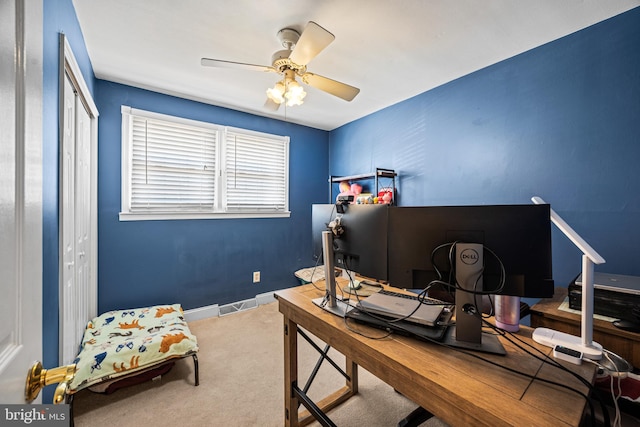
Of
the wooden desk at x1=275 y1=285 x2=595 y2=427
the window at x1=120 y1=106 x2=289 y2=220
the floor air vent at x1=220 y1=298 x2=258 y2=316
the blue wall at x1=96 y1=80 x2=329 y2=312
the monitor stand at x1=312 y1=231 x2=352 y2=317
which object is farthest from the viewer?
the floor air vent at x1=220 y1=298 x2=258 y2=316

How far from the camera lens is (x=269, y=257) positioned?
363 centimetres

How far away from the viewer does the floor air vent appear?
322 centimetres

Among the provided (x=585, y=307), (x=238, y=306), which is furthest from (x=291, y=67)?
(x=238, y=306)

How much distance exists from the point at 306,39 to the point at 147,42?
1408 millimetres

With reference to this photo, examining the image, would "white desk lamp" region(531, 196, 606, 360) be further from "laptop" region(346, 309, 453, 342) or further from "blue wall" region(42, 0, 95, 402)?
"blue wall" region(42, 0, 95, 402)

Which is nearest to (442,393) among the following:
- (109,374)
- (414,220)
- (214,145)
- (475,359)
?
(475,359)

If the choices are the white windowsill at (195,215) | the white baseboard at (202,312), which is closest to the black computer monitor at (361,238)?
the white baseboard at (202,312)

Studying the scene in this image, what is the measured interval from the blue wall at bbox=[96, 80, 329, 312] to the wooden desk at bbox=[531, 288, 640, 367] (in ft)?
9.48

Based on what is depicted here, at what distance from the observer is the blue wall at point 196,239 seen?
260 cm

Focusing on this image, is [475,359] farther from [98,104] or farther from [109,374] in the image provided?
[98,104]

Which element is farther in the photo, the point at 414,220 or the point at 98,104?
the point at 98,104

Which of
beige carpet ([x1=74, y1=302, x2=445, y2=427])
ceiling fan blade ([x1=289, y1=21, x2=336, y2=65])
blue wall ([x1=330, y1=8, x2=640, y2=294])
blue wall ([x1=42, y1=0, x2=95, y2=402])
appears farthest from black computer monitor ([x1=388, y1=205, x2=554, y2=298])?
blue wall ([x1=42, y1=0, x2=95, y2=402])

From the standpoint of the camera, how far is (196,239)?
3084 mm

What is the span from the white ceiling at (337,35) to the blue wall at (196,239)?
1.57 feet
